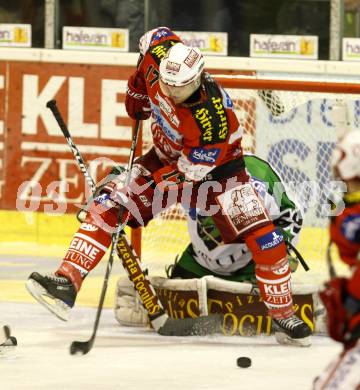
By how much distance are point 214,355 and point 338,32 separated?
11.8ft

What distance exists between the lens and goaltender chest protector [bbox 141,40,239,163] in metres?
5.54

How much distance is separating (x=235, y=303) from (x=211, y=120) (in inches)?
36.9

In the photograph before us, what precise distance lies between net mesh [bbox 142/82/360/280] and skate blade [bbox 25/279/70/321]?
1346mm

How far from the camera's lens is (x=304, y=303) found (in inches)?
238

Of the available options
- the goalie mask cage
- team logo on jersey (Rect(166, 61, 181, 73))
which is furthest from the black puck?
the goalie mask cage

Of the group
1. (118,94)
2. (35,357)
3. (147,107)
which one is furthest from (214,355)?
(118,94)

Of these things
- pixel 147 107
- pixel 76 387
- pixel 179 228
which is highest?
pixel 147 107

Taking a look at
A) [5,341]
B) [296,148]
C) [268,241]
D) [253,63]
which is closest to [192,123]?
[268,241]

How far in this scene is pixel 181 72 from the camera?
547 cm

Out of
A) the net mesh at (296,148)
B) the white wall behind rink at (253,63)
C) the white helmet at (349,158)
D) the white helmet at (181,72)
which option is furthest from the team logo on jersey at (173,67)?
the white wall behind rink at (253,63)

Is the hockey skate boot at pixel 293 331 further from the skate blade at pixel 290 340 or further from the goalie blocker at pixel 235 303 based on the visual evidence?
the goalie blocker at pixel 235 303

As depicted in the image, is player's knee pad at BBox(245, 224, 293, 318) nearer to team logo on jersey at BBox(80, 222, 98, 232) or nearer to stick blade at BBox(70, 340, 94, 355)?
team logo on jersey at BBox(80, 222, 98, 232)

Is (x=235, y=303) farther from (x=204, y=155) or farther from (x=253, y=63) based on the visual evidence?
(x=253, y=63)

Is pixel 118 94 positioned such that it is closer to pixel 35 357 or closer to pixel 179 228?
pixel 179 228
